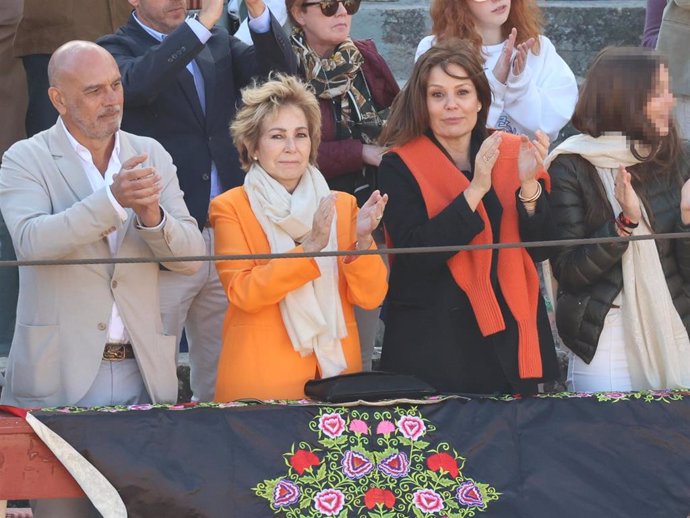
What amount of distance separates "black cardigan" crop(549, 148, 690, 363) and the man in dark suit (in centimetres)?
112

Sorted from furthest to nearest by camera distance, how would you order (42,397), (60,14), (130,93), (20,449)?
(60,14) < (130,93) < (42,397) < (20,449)

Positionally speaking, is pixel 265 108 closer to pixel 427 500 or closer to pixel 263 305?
pixel 263 305

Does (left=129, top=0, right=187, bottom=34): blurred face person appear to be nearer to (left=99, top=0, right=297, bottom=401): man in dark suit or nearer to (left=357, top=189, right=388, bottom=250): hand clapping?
(left=99, top=0, right=297, bottom=401): man in dark suit

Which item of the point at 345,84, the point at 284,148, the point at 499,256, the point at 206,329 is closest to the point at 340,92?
the point at 345,84

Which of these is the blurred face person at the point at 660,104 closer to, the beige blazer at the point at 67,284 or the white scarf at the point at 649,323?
the white scarf at the point at 649,323

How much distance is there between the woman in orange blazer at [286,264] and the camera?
428 cm

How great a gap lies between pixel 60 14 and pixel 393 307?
202 cm

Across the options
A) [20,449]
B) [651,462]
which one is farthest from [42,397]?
[651,462]

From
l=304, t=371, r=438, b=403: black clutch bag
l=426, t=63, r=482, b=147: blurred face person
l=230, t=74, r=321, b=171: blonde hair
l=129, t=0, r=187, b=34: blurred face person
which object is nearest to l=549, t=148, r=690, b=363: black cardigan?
l=426, t=63, r=482, b=147: blurred face person

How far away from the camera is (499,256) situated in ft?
14.6

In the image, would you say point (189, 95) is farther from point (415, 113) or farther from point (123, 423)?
point (123, 423)

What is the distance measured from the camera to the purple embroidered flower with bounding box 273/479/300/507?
3.93 metres

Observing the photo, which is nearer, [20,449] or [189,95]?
[20,449]

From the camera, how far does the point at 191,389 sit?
5.19 meters
